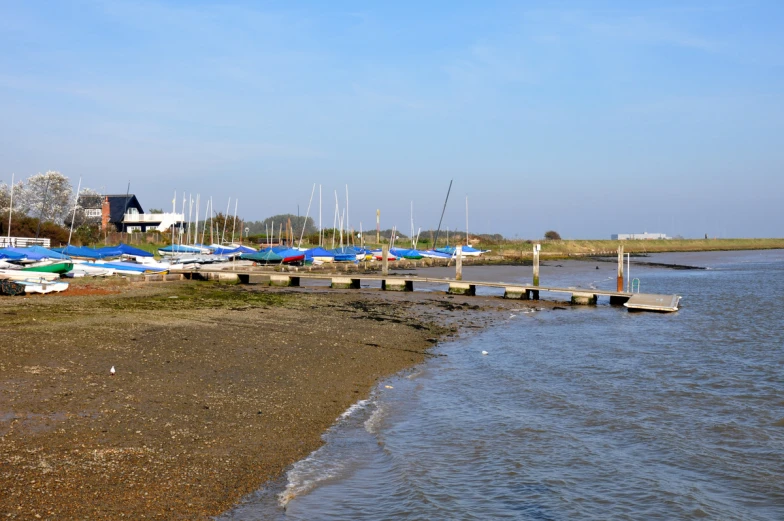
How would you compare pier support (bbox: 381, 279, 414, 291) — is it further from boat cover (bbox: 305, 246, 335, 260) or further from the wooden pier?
boat cover (bbox: 305, 246, 335, 260)

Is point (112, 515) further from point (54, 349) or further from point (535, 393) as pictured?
point (535, 393)

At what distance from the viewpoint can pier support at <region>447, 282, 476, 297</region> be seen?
137ft

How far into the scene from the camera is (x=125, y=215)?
87750 millimetres

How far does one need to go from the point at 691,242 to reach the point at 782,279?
117 m

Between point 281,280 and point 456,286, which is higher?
point 456,286

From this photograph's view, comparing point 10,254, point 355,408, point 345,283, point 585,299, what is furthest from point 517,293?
point 10,254

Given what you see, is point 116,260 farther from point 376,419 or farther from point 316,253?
point 376,419

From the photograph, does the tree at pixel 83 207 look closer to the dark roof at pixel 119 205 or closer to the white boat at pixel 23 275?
the dark roof at pixel 119 205

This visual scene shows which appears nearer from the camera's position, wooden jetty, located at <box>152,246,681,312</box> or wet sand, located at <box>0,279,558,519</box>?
wet sand, located at <box>0,279,558,519</box>

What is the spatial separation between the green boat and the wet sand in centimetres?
1041

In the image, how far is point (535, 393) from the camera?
1518 centimetres

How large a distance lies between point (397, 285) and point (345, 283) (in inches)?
136

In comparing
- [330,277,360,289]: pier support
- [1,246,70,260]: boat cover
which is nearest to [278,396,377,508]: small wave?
[330,277,360,289]: pier support

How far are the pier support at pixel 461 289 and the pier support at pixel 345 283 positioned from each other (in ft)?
20.3
